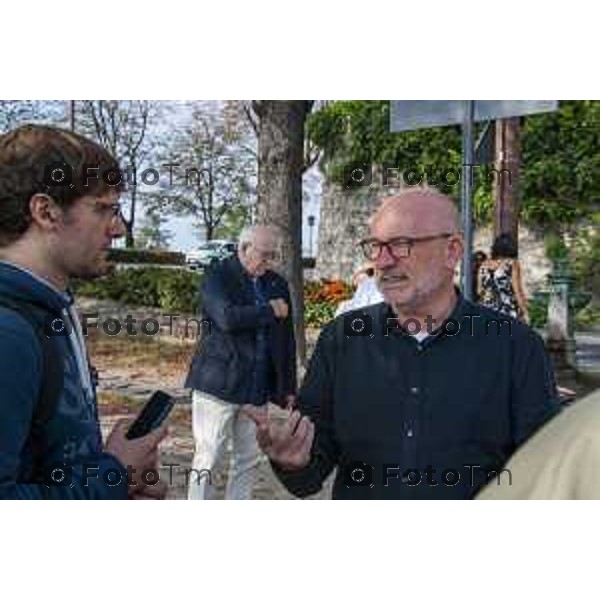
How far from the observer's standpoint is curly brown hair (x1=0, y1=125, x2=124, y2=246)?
175 centimetres

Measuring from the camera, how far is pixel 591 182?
3035 mm

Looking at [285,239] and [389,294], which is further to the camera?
[285,239]

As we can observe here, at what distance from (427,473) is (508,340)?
0.35m

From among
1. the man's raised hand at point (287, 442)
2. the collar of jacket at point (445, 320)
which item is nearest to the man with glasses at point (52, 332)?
the man's raised hand at point (287, 442)

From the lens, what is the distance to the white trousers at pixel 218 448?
126 inches

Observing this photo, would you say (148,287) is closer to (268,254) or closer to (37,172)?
(268,254)

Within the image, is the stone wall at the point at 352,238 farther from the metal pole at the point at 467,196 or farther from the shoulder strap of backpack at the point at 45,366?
the shoulder strap of backpack at the point at 45,366

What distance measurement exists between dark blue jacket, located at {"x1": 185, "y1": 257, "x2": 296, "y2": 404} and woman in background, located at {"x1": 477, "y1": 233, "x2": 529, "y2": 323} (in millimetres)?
574

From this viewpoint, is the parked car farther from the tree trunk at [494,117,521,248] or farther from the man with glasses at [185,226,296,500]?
the tree trunk at [494,117,521,248]

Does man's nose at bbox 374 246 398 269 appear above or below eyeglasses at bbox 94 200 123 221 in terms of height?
below

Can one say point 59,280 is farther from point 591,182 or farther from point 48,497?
point 591,182

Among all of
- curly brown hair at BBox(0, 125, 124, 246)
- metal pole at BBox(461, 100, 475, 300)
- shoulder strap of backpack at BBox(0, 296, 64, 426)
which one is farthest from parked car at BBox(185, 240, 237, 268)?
shoulder strap of backpack at BBox(0, 296, 64, 426)

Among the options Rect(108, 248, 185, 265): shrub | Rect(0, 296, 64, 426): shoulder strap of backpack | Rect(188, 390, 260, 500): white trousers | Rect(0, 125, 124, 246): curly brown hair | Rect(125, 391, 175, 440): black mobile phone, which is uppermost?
Rect(0, 125, 124, 246): curly brown hair
